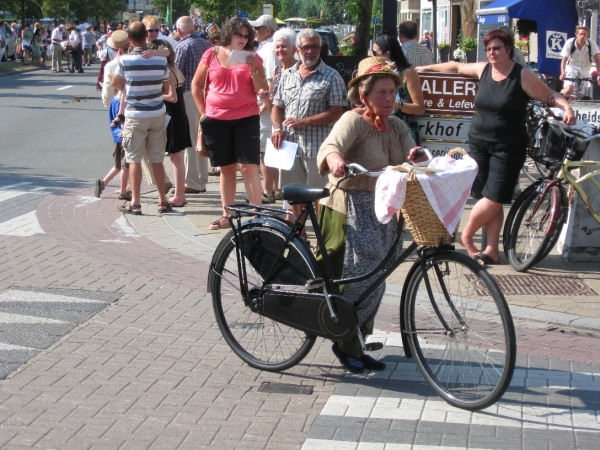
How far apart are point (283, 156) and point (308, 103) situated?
0.47m

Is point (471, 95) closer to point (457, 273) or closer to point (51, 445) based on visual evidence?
→ point (457, 273)

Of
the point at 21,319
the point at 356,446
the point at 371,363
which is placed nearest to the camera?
the point at 356,446

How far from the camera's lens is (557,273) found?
7.71 m

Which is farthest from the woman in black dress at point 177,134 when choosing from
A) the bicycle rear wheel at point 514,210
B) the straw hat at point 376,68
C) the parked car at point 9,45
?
the parked car at point 9,45

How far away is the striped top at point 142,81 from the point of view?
949 centimetres

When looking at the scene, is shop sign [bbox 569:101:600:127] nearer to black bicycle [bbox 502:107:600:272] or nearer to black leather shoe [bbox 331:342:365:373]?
black bicycle [bbox 502:107:600:272]

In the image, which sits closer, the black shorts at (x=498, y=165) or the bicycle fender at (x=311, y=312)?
the bicycle fender at (x=311, y=312)

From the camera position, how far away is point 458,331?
486 cm

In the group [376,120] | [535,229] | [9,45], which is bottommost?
[535,229]

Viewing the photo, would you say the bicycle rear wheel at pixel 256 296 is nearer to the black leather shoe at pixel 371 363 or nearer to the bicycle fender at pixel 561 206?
the black leather shoe at pixel 371 363

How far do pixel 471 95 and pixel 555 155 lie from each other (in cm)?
109

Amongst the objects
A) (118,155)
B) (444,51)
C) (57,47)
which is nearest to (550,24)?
(118,155)

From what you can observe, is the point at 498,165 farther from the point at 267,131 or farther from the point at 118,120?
the point at 118,120

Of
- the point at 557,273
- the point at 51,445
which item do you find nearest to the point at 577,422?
the point at 51,445
